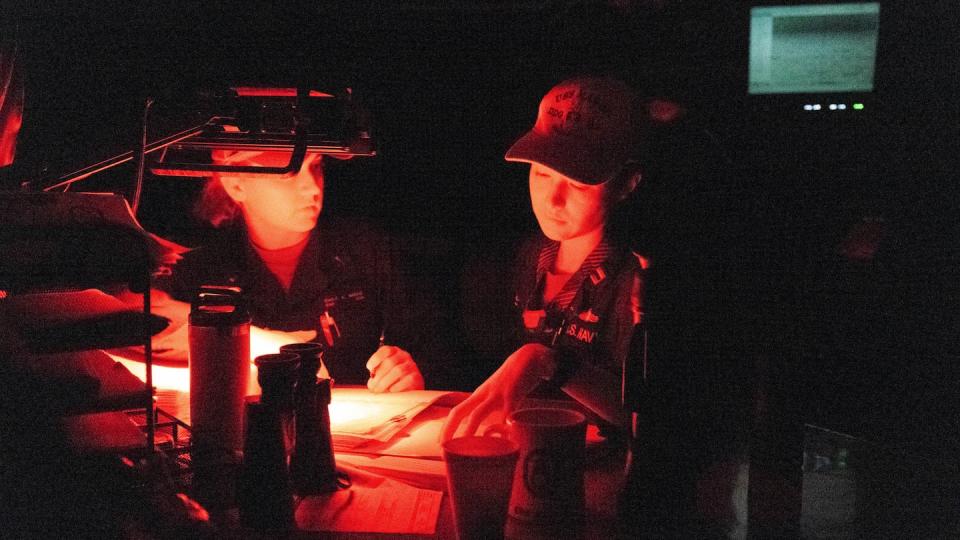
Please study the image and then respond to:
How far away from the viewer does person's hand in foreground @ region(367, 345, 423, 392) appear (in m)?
1.78

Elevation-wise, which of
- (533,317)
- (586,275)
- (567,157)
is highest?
(567,157)

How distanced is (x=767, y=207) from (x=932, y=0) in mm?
2306

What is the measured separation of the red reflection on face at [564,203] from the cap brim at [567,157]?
0.06 m

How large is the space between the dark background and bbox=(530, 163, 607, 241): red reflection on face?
0.45 ft

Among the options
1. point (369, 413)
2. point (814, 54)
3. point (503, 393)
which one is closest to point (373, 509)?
point (503, 393)

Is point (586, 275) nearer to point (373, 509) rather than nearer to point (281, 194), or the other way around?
point (281, 194)

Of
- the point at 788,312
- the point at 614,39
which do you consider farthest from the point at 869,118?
the point at 788,312

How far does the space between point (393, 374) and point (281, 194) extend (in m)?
0.84

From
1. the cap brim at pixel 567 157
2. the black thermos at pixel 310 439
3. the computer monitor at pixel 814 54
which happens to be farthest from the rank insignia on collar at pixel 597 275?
the computer monitor at pixel 814 54

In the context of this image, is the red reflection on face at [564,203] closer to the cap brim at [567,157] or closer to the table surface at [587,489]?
the cap brim at [567,157]

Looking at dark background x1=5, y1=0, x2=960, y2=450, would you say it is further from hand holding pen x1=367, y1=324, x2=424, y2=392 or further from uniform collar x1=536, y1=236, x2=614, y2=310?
hand holding pen x1=367, y1=324, x2=424, y2=392

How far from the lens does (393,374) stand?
179 cm

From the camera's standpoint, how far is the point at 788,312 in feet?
3.16

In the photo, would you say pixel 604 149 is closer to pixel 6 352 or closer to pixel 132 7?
pixel 6 352
